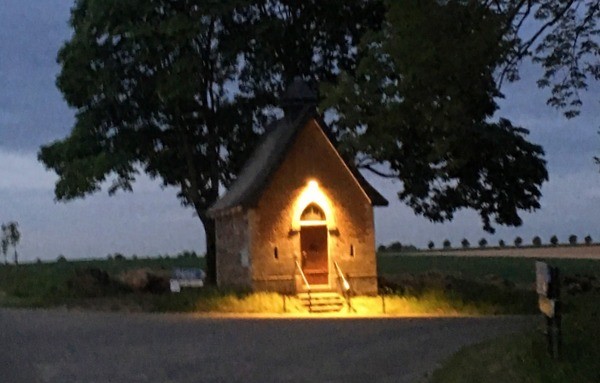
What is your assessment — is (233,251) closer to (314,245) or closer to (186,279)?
(186,279)

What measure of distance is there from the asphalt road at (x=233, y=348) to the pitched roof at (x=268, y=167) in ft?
25.1

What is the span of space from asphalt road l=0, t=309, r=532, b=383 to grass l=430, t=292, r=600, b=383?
0.80 metres

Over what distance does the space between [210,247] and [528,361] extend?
2915 cm

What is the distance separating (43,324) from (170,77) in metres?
14.4

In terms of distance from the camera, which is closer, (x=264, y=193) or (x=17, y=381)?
(x=17, y=381)

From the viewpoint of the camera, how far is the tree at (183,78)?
39.1 m

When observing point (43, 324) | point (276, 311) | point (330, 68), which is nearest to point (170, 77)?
point (330, 68)

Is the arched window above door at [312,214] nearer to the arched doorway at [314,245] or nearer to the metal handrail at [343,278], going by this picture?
the arched doorway at [314,245]

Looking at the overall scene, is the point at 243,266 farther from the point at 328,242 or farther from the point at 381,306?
the point at 381,306

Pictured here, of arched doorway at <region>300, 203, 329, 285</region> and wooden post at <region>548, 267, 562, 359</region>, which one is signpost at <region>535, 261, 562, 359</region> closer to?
wooden post at <region>548, 267, 562, 359</region>

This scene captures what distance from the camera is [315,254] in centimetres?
3506

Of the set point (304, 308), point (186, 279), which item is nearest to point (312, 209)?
point (304, 308)

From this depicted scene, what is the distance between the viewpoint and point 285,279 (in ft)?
113

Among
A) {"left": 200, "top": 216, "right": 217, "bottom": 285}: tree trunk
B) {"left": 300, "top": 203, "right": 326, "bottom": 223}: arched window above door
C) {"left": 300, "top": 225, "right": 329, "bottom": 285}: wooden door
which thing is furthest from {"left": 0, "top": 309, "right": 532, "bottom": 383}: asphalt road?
{"left": 200, "top": 216, "right": 217, "bottom": 285}: tree trunk
